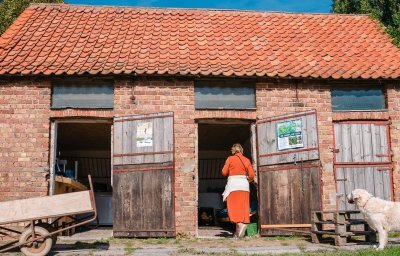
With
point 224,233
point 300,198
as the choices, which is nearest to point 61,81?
point 224,233

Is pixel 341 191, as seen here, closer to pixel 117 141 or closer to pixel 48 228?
pixel 117 141

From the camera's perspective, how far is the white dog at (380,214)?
24.3 feet

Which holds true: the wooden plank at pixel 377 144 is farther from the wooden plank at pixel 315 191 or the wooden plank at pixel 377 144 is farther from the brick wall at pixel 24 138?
the brick wall at pixel 24 138

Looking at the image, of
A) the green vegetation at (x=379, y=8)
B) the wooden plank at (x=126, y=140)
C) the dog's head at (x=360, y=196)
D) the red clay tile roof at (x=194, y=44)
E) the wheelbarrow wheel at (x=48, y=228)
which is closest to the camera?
the wheelbarrow wheel at (x=48, y=228)

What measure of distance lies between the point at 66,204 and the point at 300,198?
4875mm

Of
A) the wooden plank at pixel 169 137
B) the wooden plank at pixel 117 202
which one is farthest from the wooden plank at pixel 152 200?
the wooden plank at pixel 117 202

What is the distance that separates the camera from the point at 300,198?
967 centimetres

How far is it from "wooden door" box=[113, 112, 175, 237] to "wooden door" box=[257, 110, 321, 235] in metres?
2.02

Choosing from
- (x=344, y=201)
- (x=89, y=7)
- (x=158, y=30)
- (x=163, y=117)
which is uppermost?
(x=89, y=7)

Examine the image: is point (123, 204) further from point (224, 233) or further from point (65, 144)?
point (65, 144)

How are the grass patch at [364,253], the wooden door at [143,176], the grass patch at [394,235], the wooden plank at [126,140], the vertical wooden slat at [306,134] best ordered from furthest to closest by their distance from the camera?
the wooden plank at [126,140]
the vertical wooden slat at [306,134]
the wooden door at [143,176]
the grass patch at [394,235]
the grass patch at [364,253]

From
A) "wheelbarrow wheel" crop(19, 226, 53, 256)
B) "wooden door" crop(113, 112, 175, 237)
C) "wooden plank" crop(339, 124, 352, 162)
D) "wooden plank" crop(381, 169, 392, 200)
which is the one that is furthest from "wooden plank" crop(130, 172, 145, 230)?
"wooden plank" crop(381, 169, 392, 200)

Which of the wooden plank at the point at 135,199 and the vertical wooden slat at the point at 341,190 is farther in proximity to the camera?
the vertical wooden slat at the point at 341,190

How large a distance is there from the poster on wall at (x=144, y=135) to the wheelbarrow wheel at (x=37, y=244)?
327 cm
